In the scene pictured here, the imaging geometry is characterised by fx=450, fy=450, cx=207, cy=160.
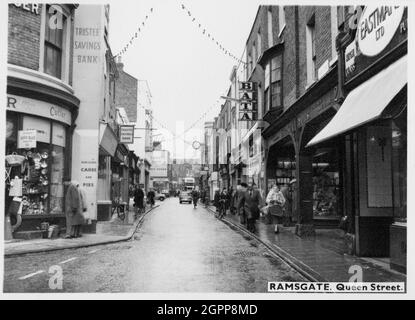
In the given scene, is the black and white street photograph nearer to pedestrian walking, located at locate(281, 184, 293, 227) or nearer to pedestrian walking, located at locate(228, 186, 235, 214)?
pedestrian walking, located at locate(281, 184, 293, 227)

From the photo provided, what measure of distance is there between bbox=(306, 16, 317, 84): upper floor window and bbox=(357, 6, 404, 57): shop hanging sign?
171 inches

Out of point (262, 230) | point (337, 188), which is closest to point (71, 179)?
point (262, 230)

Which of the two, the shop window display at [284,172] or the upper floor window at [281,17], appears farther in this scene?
the shop window display at [284,172]

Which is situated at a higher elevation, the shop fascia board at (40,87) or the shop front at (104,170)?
the shop fascia board at (40,87)

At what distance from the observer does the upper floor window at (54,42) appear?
39.5 ft

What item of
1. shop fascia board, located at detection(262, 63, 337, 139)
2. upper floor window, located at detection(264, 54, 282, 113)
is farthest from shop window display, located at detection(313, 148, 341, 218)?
upper floor window, located at detection(264, 54, 282, 113)

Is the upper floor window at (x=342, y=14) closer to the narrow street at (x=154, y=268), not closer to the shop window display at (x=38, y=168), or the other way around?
the narrow street at (x=154, y=268)

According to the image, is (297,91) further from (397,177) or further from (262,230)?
(397,177)

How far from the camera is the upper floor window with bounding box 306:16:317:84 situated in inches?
504

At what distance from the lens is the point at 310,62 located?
13.1 m

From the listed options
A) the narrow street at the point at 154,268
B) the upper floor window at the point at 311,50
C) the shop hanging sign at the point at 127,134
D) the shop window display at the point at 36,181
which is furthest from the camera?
the shop hanging sign at the point at 127,134

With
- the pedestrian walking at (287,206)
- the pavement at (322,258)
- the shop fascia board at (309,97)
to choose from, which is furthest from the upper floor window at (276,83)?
the pavement at (322,258)

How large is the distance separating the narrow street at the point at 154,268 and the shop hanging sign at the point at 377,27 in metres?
4.13

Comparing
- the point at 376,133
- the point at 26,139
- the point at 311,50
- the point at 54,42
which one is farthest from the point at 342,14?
the point at 26,139
